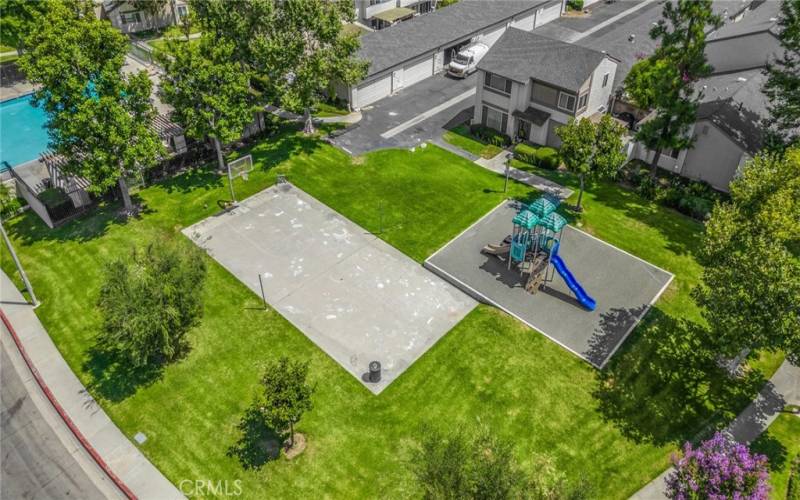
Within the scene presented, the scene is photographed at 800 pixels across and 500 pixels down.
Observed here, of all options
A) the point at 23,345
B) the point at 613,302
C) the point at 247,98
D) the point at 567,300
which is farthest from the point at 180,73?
the point at 613,302

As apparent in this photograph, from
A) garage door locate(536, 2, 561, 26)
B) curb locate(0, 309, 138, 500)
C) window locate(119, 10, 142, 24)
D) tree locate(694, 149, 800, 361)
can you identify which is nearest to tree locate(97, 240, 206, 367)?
curb locate(0, 309, 138, 500)

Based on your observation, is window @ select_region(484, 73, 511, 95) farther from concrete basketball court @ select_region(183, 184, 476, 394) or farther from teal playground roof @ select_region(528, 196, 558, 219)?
concrete basketball court @ select_region(183, 184, 476, 394)

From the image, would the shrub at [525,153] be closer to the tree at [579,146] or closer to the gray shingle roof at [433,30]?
the tree at [579,146]

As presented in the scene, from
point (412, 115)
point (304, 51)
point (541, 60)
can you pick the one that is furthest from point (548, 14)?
point (304, 51)

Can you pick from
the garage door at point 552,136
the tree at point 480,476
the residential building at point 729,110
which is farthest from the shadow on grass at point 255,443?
the residential building at point 729,110

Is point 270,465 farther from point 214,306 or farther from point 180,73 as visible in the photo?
point 180,73
